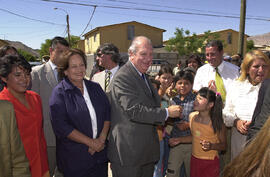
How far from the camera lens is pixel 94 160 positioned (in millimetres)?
2418

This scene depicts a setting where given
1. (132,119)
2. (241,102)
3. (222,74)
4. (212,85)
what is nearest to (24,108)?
(132,119)

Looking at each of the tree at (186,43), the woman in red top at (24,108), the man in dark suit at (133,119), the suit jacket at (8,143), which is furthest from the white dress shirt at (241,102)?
the tree at (186,43)

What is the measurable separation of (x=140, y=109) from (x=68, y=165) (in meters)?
1.08

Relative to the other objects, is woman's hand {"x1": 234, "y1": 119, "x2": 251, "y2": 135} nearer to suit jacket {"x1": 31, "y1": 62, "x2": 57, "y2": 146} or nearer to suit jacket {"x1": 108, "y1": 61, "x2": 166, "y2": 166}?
suit jacket {"x1": 108, "y1": 61, "x2": 166, "y2": 166}

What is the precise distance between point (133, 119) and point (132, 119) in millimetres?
16

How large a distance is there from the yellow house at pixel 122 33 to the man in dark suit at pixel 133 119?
28.1 metres

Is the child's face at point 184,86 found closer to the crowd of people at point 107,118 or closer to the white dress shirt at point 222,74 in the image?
the crowd of people at point 107,118

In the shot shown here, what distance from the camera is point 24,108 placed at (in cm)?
220

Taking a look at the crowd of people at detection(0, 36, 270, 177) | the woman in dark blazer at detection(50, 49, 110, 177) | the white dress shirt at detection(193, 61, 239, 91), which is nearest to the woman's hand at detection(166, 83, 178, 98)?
the white dress shirt at detection(193, 61, 239, 91)

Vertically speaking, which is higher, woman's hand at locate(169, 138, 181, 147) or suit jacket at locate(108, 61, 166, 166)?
suit jacket at locate(108, 61, 166, 166)

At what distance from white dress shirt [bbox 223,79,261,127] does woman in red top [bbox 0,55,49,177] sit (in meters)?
2.54

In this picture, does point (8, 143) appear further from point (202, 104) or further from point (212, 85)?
point (212, 85)

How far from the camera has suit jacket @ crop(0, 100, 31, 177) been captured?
177 centimetres

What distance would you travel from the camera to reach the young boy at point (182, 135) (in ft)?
10.5
